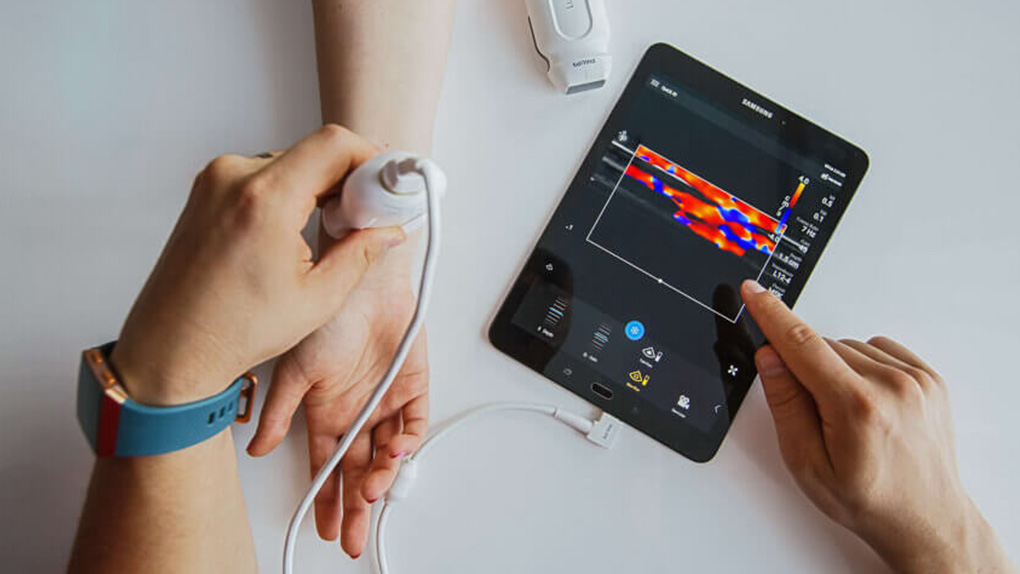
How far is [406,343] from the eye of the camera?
590 mm

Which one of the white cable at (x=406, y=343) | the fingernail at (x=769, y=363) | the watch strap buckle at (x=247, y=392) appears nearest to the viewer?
the white cable at (x=406, y=343)

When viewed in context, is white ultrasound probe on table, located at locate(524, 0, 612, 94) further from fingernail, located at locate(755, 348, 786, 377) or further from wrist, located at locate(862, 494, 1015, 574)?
wrist, located at locate(862, 494, 1015, 574)

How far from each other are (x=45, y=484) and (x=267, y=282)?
359 mm

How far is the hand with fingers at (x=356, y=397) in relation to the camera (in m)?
0.71

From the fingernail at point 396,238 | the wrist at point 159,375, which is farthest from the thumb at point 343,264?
the wrist at point 159,375

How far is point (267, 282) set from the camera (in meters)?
0.55

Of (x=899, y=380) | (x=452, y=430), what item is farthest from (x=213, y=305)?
(x=899, y=380)

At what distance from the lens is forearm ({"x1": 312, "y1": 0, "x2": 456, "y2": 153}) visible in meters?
0.78

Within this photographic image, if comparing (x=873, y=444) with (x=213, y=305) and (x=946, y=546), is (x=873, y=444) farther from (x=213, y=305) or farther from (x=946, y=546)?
(x=213, y=305)

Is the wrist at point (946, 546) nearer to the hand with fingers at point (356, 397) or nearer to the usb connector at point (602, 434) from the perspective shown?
the usb connector at point (602, 434)

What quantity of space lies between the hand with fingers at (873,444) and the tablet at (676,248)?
49mm

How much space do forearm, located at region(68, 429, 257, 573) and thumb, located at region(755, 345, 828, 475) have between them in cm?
52
